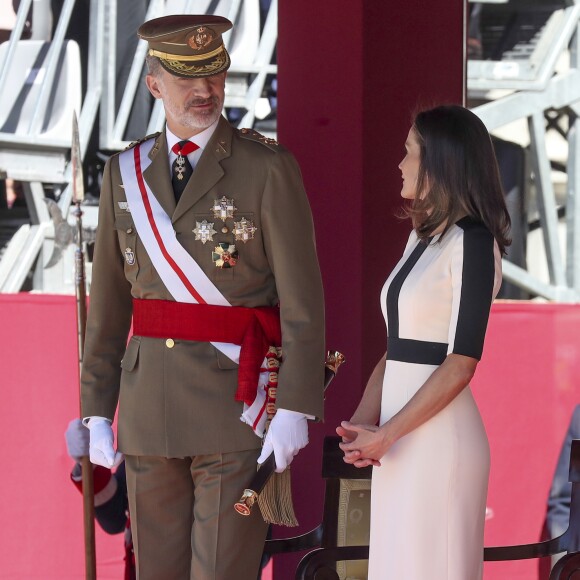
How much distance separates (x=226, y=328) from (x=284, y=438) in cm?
25

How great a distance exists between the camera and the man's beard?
239 cm

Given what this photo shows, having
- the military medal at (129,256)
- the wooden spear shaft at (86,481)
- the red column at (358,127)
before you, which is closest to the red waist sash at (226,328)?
the military medal at (129,256)

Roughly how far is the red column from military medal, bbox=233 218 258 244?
650mm

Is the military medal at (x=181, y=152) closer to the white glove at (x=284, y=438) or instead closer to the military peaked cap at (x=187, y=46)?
the military peaked cap at (x=187, y=46)

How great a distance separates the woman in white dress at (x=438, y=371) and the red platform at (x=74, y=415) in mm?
1490

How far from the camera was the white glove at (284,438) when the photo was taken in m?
2.29

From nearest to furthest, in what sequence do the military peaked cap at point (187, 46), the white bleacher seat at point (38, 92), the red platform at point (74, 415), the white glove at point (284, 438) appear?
the white glove at point (284, 438)
the military peaked cap at point (187, 46)
the red platform at point (74, 415)
the white bleacher seat at point (38, 92)

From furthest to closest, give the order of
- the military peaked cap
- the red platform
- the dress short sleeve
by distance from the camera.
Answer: the red platform → the military peaked cap → the dress short sleeve

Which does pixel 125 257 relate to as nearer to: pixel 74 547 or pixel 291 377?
pixel 291 377

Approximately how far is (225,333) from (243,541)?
16.4 inches

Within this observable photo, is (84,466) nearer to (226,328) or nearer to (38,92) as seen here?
(226,328)

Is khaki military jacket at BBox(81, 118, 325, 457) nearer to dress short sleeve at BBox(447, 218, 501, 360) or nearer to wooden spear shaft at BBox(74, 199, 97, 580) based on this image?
dress short sleeve at BBox(447, 218, 501, 360)

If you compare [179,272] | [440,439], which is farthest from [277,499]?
[179,272]

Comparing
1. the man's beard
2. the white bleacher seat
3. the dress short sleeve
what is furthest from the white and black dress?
the white bleacher seat
